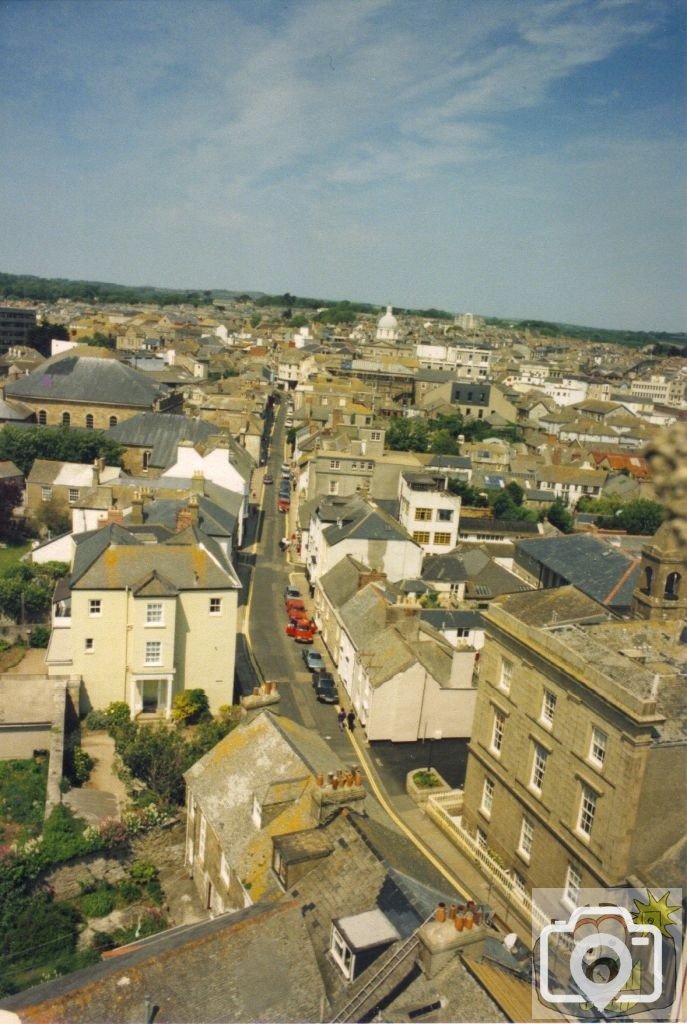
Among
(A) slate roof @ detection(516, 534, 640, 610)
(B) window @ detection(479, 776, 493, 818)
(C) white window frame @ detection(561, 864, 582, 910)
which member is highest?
(A) slate roof @ detection(516, 534, 640, 610)

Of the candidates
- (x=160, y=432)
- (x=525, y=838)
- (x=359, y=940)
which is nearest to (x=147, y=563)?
(x=525, y=838)

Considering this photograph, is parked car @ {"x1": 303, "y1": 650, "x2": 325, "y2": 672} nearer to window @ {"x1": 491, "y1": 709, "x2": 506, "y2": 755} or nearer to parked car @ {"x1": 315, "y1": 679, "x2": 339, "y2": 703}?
parked car @ {"x1": 315, "y1": 679, "x2": 339, "y2": 703}

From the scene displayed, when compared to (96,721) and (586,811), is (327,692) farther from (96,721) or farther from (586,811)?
(586,811)

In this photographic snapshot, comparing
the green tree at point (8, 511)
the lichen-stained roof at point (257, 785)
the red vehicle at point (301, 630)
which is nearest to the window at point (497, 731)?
the lichen-stained roof at point (257, 785)

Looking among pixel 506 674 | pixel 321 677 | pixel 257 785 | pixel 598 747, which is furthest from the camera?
pixel 321 677

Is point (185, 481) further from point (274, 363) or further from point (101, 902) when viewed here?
point (274, 363)

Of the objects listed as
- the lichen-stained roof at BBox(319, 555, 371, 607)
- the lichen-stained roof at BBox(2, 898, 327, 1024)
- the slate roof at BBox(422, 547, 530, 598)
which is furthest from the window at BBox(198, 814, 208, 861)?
the slate roof at BBox(422, 547, 530, 598)
